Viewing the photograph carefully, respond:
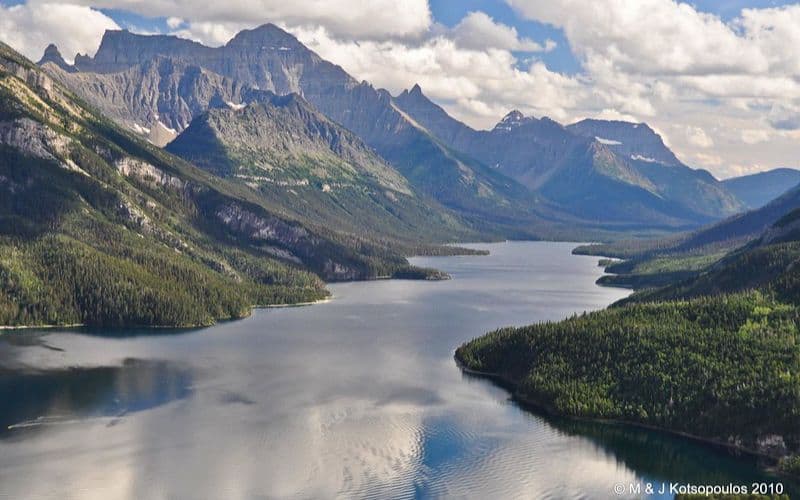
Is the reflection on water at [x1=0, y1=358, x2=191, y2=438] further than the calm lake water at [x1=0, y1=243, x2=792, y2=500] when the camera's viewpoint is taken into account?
Yes

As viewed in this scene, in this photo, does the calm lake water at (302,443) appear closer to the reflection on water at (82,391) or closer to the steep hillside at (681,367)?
the reflection on water at (82,391)

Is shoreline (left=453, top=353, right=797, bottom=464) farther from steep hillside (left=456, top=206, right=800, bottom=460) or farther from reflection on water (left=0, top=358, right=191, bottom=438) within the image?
reflection on water (left=0, top=358, right=191, bottom=438)

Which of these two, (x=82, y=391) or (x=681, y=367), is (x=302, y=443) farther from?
(x=681, y=367)

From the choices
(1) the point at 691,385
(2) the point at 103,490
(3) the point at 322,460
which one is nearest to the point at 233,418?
(3) the point at 322,460

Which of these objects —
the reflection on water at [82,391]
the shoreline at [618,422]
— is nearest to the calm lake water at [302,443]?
the reflection on water at [82,391]

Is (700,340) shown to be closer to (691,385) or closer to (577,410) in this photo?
(691,385)

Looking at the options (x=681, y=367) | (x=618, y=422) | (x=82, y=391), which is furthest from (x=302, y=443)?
(x=681, y=367)

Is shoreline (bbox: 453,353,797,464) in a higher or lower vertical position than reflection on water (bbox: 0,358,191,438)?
lower

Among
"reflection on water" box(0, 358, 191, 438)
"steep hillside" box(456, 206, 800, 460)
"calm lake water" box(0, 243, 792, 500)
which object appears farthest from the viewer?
"reflection on water" box(0, 358, 191, 438)

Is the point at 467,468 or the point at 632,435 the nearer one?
the point at 467,468

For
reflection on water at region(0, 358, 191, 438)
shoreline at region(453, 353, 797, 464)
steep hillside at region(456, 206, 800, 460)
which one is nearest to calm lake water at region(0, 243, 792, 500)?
reflection on water at region(0, 358, 191, 438)

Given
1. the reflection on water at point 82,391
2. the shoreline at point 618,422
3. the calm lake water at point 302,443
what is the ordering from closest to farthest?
the calm lake water at point 302,443 → the shoreline at point 618,422 → the reflection on water at point 82,391
